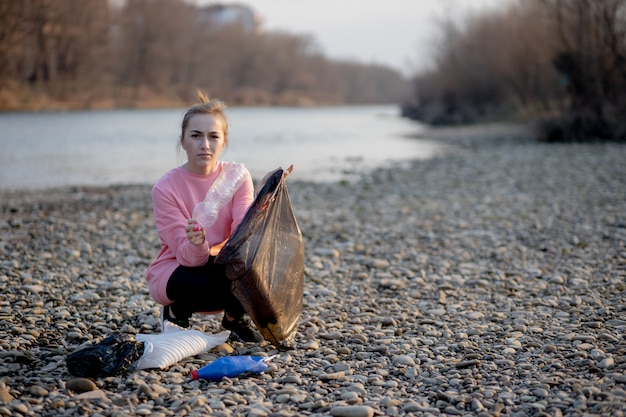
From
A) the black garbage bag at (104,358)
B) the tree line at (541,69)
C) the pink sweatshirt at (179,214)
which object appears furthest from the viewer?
the tree line at (541,69)

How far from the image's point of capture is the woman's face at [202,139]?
13.7 ft

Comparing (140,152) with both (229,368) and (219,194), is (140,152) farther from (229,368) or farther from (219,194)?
(229,368)

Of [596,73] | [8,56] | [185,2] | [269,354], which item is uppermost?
[185,2]

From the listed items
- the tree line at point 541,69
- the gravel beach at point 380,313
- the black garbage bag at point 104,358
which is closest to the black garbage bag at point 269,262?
the gravel beach at point 380,313

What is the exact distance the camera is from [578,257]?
694 cm

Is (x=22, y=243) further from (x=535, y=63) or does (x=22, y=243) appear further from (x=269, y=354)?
(x=535, y=63)

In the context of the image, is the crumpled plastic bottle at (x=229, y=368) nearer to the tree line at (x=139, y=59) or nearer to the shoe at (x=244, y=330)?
the shoe at (x=244, y=330)

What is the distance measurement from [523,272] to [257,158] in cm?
1560

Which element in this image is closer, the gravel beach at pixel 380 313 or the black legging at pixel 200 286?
the gravel beach at pixel 380 313

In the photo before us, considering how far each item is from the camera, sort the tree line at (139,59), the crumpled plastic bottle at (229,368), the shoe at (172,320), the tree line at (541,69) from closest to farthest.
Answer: the crumpled plastic bottle at (229,368)
the shoe at (172,320)
the tree line at (541,69)
the tree line at (139,59)

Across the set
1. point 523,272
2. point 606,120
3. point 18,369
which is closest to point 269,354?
point 18,369

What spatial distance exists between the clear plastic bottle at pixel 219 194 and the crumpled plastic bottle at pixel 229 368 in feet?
2.83

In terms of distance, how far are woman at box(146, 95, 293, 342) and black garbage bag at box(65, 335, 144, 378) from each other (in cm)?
47

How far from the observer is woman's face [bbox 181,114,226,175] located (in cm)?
417
